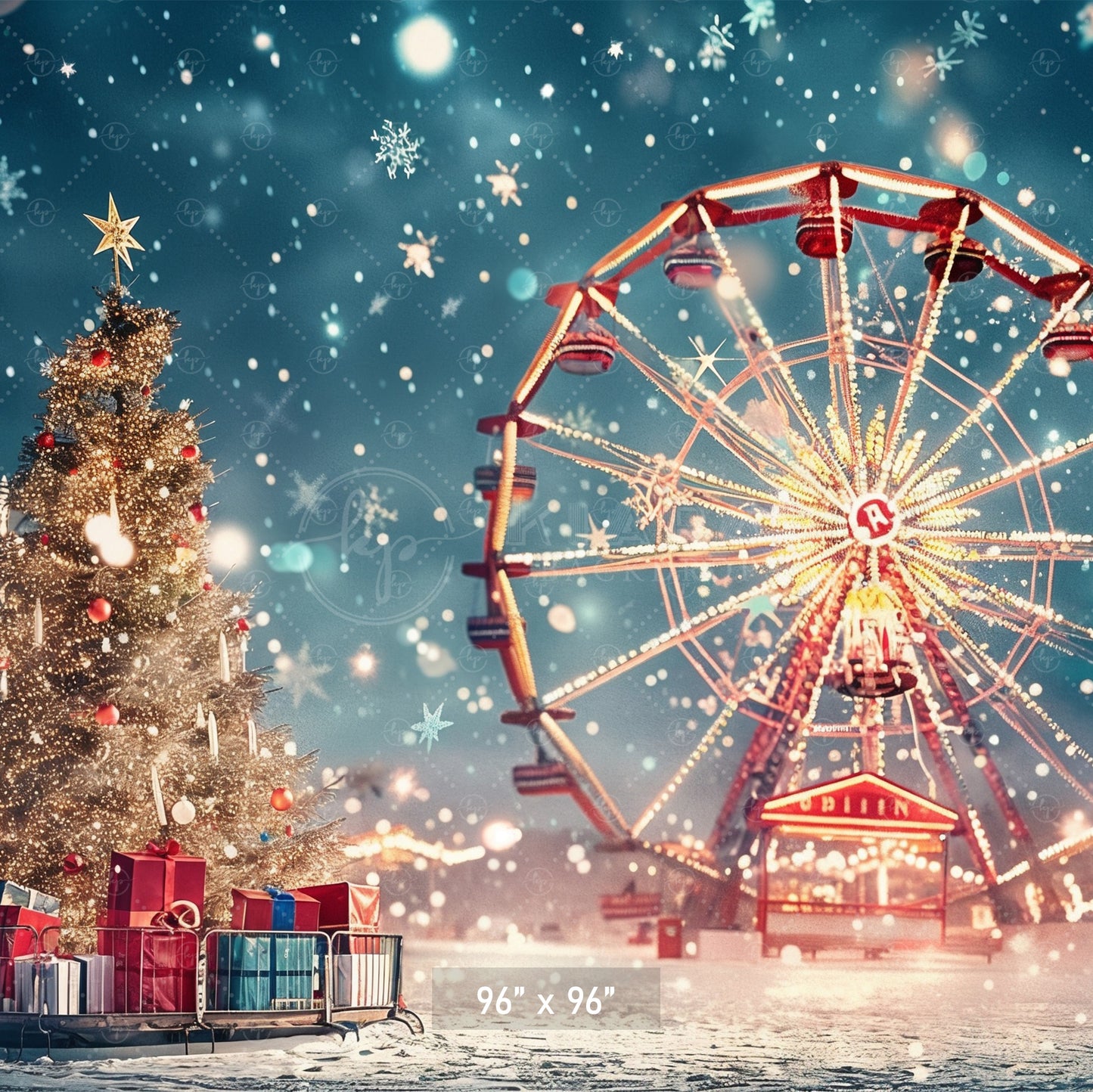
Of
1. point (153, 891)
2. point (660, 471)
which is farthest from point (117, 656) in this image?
point (660, 471)

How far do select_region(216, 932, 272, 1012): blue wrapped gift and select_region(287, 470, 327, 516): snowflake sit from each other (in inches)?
288

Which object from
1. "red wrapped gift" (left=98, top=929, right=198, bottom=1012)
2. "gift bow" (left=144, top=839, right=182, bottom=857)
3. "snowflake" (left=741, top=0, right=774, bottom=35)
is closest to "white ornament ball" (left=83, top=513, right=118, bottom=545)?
"gift bow" (left=144, top=839, right=182, bottom=857)

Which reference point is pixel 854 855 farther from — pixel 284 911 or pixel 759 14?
pixel 284 911

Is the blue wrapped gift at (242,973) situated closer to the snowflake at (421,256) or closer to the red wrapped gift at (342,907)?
the red wrapped gift at (342,907)

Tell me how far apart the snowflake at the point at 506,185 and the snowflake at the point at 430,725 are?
5676 millimetres

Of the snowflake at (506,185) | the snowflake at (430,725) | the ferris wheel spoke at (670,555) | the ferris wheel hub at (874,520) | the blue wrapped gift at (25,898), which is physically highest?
the snowflake at (506,185)

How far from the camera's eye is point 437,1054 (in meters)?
7.88

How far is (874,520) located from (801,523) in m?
0.75

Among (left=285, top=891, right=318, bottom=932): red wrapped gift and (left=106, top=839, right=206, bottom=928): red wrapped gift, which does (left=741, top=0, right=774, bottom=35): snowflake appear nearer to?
(left=285, top=891, right=318, bottom=932): red wrapped gift

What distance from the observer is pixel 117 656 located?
9727mm

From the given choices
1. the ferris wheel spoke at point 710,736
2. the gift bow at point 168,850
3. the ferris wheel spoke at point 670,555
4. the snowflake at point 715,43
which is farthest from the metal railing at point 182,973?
the snowflake at point 715,43

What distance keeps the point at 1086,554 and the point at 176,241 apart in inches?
380

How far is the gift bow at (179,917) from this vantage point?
7781mm

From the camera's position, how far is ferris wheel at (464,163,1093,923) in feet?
47.2
